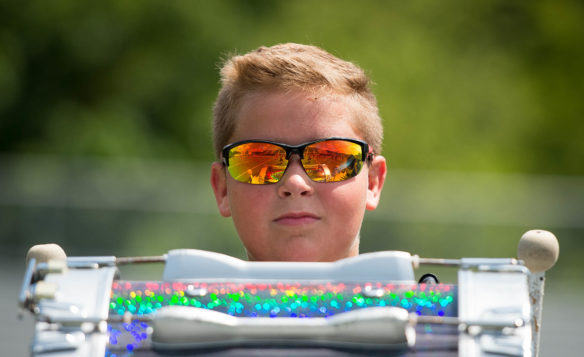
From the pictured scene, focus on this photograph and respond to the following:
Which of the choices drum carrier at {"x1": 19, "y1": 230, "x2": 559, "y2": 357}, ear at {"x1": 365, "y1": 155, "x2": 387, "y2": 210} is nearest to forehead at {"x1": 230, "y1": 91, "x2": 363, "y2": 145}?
ear at {"x1": 365, "y1": 155, "x2": 387, "y2": 210}

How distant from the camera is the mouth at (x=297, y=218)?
312 centimetres

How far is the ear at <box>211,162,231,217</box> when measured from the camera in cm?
350

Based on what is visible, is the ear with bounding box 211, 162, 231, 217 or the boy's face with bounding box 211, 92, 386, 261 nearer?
the boy's face with bounding box 211, 92, 386, 261

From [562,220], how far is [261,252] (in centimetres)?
1189

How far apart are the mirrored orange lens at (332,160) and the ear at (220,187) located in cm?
49

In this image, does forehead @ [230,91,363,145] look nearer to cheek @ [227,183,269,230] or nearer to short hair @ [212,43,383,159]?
short hair @ [212,43,383,159]

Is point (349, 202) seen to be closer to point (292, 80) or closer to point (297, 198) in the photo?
point (297, 198)

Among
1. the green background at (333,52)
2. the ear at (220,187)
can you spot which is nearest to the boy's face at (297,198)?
the ear at (220,187)

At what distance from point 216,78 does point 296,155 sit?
1920 centimetres

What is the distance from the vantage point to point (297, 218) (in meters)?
3.13

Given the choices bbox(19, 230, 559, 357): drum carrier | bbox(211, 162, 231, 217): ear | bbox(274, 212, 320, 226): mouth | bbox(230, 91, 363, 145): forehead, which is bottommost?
Result: bbox(19, 230, 559, 357): drum carrier

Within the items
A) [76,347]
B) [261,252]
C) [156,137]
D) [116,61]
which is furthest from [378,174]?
[116,61]

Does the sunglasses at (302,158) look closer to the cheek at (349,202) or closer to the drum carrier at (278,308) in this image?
the cheek at (349,202)

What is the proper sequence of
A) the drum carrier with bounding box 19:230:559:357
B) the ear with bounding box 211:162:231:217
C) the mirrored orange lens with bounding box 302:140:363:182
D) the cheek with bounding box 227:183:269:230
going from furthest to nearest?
1. the ear with bounding box 211:162:231:217
2. the cheek with bounding box 227:183:269:230
3. the mirrored orange lens with bounding box 302:140:363:182
4. the drum carrier with bounding box 19:230:559:357
